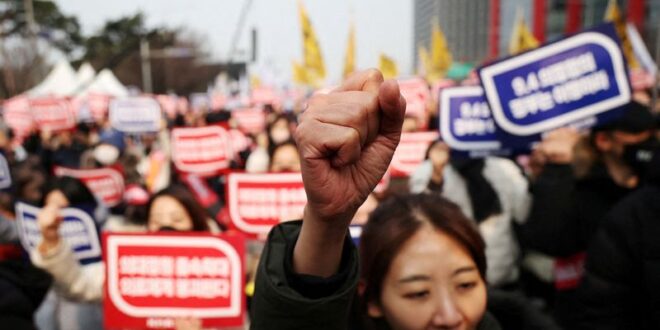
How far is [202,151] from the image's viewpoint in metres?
5.64

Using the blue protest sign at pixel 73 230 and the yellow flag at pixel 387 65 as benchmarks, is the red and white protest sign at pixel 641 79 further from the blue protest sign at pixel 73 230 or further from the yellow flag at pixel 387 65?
the blue protest sign at pixel 73 230

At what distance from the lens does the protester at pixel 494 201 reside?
3062 mm

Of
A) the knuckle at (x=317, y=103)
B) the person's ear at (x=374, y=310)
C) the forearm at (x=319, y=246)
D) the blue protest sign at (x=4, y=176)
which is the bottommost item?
the blue protest sign at (x=4, y=176)

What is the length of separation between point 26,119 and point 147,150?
10.1 ft

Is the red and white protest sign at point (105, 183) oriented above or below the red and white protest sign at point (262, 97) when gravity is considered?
below

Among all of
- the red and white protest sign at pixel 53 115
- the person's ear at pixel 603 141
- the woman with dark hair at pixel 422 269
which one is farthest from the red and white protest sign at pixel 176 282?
the red and white protest sign at pixel 53 115

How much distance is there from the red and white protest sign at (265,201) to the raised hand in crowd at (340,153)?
214 centimetres

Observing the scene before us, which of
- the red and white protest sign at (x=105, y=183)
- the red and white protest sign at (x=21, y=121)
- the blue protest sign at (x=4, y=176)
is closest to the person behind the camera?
the blue protest sign at (x=4, y=176)

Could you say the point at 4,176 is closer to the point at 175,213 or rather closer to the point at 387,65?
the point at 175,213

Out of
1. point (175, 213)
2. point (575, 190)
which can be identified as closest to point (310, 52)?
point (175, 213)

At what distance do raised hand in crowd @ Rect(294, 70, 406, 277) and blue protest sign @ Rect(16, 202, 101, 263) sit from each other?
2659 millimetres

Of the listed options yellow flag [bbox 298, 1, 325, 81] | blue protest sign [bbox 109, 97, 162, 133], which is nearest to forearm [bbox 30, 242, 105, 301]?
blue protest sign [bbox 109, 97, 162, 133]

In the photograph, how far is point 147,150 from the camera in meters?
9.80

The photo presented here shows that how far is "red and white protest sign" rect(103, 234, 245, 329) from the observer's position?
2428 mm
